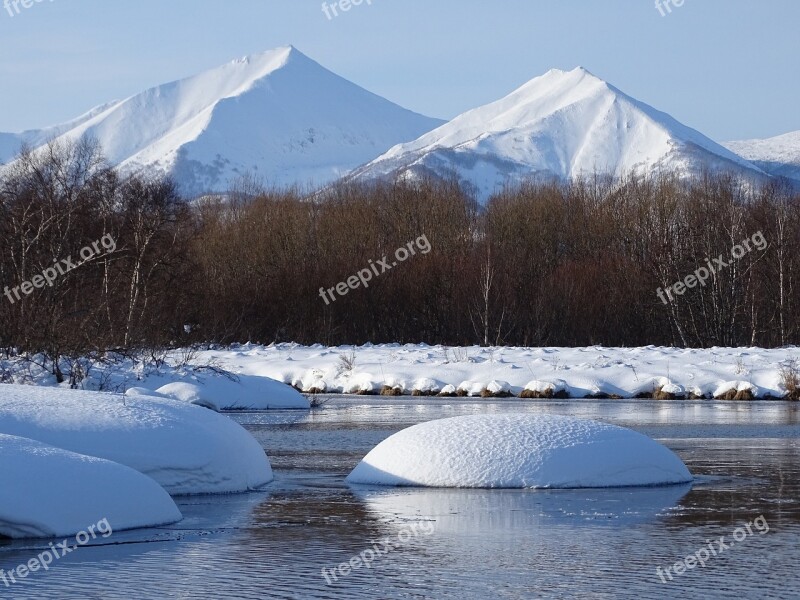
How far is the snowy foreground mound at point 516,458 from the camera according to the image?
13.7m

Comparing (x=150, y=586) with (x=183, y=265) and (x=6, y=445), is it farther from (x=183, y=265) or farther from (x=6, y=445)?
(x=183, y=265)

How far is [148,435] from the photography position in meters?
13.0

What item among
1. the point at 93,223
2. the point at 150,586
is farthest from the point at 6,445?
the point at 93,223

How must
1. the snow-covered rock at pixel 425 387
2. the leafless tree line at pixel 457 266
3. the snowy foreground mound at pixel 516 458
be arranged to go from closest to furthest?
the snowy foreground mound at pixel 516 458 < the snow-covered rock at pixel 425 387 < the leafless tree line at pixel 457 266

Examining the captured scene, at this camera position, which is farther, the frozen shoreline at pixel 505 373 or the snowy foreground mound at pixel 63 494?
the frozen shoreline at pixel 505 373

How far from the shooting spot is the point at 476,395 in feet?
102

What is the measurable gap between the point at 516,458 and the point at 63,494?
519 cm
